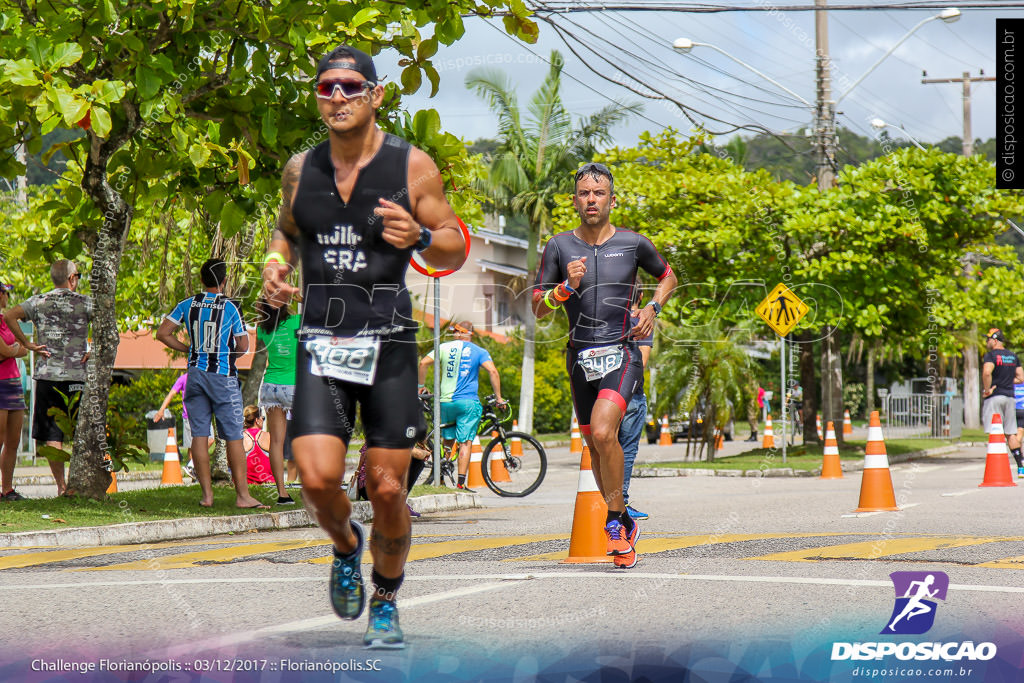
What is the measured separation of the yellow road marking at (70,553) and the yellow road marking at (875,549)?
160 inches

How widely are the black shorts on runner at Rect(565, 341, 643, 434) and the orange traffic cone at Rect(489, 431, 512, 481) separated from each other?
743 cm

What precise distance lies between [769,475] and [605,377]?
43.5 feet

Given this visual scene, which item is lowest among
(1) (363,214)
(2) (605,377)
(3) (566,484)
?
(3) (566,484)

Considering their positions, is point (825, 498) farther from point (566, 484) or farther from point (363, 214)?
point (363, 214)

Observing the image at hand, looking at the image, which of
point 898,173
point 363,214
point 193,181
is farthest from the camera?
point 898,173

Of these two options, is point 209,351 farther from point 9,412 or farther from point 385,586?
point 385,586

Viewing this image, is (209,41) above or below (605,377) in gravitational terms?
above

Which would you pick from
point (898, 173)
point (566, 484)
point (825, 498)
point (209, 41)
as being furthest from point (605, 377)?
point (898, 173)

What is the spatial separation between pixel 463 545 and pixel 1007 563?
11.2 feet

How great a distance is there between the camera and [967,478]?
52.7 ft

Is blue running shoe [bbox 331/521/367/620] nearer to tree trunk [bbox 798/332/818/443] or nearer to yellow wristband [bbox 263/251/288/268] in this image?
yellow wristband [bbox 263/251/288/268]

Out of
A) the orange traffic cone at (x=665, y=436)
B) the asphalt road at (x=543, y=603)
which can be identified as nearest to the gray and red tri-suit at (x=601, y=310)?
the asphalt road at (x=543, y=603)

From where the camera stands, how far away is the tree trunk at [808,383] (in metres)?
24.1

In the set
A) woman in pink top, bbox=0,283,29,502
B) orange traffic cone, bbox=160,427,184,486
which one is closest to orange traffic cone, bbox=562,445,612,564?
woman in pink top, bbox=0,283,29,502
